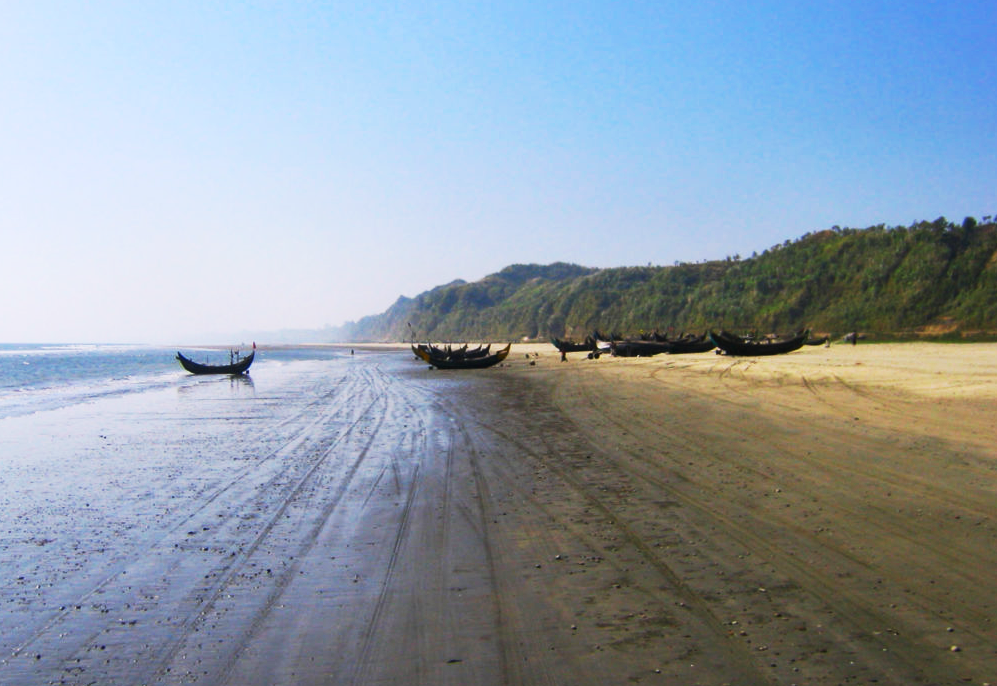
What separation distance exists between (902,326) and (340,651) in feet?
181

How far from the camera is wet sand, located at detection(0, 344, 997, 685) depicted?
12.5 ft

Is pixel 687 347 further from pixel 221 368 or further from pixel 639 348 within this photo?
pixel 221 368

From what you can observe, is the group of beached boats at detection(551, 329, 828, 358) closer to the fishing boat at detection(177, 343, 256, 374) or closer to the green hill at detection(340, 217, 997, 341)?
the green hill at detection(340, 217, 997, 341)

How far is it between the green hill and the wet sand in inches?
1545

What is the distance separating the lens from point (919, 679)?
3.43 metres

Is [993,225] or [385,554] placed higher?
[993,225]

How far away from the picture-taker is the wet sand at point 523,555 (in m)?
3.82

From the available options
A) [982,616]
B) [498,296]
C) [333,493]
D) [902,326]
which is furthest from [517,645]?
[498,296]

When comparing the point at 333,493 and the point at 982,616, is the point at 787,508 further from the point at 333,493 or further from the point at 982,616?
the point at 333,493

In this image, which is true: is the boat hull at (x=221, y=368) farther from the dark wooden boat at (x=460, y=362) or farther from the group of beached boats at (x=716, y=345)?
the group of beached boats at (x=716, y=345)

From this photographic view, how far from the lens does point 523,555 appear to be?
5.63m

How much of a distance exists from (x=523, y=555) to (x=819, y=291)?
62987 mm

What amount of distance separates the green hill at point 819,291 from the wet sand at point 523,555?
3924 cm

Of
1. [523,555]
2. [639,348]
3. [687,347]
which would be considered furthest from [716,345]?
[523,555]
